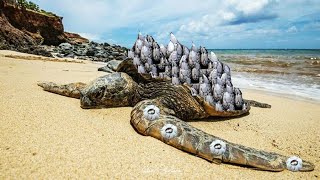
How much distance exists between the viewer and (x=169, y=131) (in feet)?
8.01

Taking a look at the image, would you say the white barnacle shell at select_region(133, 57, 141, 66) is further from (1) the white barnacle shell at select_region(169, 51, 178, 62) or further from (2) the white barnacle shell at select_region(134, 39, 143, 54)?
(1) the white barnacle shell at select_region(169, 51, 178, 62)

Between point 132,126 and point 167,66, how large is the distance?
979 millimetres

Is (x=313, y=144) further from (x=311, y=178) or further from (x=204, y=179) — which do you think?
(x=204, y=179)

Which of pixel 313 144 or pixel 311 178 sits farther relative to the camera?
pixel 313 144

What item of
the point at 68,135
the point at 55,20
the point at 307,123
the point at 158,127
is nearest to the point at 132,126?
the point at 158,127

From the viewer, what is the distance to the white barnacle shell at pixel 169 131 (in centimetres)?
243

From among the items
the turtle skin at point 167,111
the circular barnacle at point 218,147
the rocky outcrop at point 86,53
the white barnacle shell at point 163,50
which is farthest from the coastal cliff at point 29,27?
the circular barnacle at point 218,147

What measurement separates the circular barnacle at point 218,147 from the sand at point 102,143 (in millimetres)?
112

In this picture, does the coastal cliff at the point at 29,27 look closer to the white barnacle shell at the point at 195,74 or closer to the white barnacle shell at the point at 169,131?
the white barnacle shell at the point at 195,74

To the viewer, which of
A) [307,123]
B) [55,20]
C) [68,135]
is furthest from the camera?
[55,20]

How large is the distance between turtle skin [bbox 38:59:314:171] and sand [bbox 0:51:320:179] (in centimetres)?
8

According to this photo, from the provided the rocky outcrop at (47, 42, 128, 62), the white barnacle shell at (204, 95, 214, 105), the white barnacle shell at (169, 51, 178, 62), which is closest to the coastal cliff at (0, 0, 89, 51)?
the rocky outcrop at (47, 42, 128, 62)

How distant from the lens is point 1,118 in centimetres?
253

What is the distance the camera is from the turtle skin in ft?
7.37
